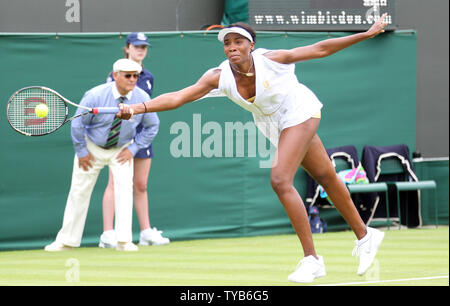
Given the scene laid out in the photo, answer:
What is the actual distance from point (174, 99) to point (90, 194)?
3.45 metres

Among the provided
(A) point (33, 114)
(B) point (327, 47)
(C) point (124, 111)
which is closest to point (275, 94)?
(B) point (327, 47)

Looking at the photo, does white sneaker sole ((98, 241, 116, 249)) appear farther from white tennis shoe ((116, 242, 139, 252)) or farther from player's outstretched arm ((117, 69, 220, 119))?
player's outstretched arm ((117, 69, 220, 119))

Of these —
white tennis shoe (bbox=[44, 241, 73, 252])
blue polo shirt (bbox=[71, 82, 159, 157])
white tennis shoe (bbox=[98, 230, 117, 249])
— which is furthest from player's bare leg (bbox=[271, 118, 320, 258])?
white tennis shoe (bbox=[44, 241, 73, 252])

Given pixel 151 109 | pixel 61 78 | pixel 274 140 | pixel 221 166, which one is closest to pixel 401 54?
Result: pixel 221 166

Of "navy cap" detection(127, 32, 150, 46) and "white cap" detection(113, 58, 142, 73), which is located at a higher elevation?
"navy cap" detection(127, 32, 150, 46)

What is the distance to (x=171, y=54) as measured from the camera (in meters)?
9.92

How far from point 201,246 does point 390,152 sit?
10.2 ft

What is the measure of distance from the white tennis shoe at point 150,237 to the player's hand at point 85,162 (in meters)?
1.02

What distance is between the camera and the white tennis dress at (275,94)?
19.6ft

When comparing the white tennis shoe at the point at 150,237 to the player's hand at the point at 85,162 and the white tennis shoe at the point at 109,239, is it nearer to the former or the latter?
the white tennis shoe at the point at 109,239

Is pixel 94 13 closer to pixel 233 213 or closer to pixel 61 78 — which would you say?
pixel 61 78

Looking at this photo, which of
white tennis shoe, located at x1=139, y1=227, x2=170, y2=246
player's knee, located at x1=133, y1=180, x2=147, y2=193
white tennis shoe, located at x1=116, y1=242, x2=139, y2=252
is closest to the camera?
white tennis shoe, located at x1=116, y1=242, x2=139, y2=252

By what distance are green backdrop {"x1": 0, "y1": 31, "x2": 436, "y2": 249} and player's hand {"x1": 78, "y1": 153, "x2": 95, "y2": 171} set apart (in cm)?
62

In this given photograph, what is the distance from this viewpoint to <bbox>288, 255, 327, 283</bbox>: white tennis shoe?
591cm
